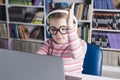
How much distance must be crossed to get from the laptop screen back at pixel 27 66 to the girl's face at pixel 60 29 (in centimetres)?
76

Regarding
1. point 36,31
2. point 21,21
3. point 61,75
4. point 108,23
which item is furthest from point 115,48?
point 61,75

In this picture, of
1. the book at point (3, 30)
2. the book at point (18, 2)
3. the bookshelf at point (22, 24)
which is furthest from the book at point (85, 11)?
the book at point (3, 30)

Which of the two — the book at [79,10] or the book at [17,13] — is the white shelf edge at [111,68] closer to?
the book at [79,10]

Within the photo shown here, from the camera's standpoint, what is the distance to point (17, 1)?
3273 mm

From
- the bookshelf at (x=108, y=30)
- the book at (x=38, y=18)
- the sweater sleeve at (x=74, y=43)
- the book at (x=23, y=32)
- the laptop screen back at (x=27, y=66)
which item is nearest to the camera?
the laptop screen back at (x=27, y=66)

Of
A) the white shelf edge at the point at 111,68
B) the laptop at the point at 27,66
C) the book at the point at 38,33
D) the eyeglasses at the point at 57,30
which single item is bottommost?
the white shelf edge at the point at 111,68

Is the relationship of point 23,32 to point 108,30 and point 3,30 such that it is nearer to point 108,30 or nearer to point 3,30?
point 3,30

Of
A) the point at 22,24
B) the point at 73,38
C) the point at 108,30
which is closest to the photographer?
the point at 73,38

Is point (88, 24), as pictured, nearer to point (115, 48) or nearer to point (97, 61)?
point (115, 48)

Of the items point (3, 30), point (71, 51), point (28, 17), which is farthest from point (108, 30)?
point (71, 51)

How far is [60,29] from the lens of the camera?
52.9 inches

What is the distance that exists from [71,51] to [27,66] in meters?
0.78

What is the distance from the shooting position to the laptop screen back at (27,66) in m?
0.57

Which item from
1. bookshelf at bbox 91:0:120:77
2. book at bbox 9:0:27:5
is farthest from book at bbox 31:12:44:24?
bookshelf at bbox 91:0:120:77
